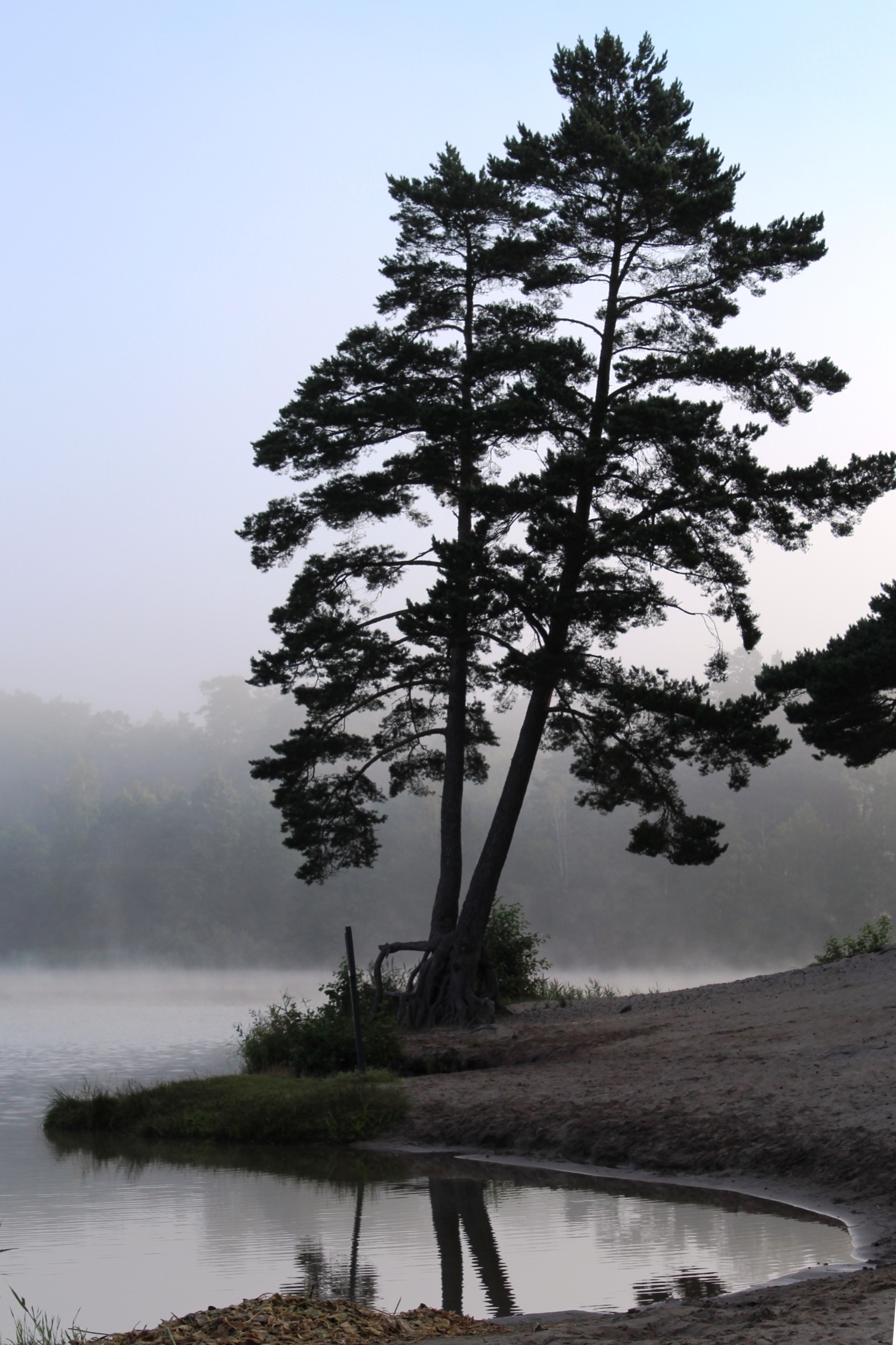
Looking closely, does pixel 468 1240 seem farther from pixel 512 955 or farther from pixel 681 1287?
pixel 512 955

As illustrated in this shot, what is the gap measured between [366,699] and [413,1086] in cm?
830

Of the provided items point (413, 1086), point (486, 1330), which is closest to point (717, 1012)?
point (413, 1086)

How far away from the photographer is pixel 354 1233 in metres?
9.05

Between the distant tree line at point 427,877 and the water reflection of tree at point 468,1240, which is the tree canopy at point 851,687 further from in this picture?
the distant tree line at point 427,877

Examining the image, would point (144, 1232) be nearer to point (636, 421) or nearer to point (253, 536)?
point (636, 421)

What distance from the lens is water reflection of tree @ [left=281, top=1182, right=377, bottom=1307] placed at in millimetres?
7318

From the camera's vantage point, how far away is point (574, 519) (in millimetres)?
19000

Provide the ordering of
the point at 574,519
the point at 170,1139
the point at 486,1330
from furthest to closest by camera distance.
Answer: the point at 574,519
the point at 170,1139
the point at 486,1330

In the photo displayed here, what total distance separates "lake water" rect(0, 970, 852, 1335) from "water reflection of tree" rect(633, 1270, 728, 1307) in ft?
0.05

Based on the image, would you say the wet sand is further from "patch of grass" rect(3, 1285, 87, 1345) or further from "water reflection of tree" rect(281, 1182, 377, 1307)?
"patch of grass" rect(3, 1285, 87, 1345)

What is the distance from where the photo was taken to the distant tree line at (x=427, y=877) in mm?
65250

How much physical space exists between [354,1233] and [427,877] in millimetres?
72562

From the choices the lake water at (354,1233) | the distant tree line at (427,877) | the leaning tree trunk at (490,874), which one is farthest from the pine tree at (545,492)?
the distant tree line at (427,877)

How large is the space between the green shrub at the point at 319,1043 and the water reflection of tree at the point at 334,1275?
7.58 metres
